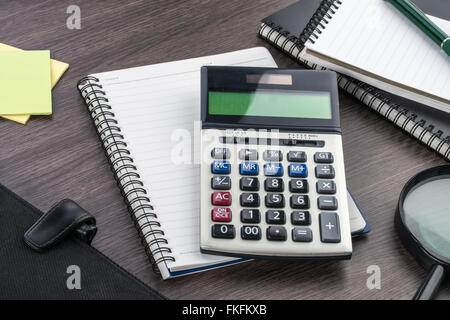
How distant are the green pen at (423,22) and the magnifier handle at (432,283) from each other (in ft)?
1.10

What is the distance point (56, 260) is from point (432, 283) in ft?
1.39

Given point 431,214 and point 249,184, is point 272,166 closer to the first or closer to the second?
point 249,184

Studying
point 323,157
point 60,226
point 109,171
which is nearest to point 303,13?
point 323,157

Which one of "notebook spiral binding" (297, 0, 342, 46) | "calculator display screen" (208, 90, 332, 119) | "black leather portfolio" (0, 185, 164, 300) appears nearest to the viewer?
"black leather portfolio" (0, 185, 164, 300)

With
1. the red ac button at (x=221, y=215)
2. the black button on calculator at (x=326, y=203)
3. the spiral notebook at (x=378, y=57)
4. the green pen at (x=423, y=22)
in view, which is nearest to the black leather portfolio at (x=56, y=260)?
the red ac button at (x=221, y=215)

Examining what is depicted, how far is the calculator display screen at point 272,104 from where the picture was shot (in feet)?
2.40

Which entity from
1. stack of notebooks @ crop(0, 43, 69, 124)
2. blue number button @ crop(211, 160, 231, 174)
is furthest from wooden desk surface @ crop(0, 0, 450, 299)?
blue number button @ crop(211, 160, 231, 174)

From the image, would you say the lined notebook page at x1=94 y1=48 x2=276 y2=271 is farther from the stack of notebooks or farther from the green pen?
the green pen

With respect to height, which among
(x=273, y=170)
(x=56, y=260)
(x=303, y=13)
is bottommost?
(x=56, y=260)

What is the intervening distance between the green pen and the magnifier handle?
33cm

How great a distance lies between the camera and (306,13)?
0.89 metres

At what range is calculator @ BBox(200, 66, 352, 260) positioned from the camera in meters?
0.65

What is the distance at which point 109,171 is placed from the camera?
0.74 metres
